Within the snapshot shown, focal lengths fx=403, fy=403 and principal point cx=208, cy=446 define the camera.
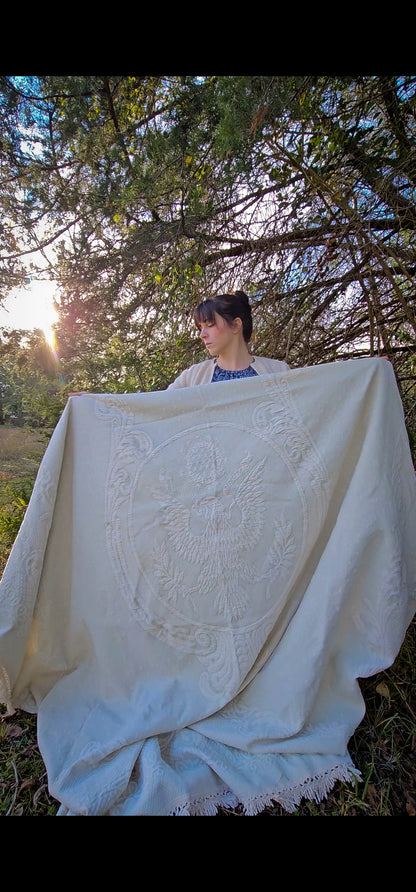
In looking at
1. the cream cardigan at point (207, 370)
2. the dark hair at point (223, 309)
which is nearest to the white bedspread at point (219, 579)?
the cream cardigan at point (207, 370)

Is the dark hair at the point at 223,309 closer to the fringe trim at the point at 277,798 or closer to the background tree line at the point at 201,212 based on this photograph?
the background tree line at the point at 201,212

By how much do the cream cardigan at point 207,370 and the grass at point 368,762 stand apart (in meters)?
1.48

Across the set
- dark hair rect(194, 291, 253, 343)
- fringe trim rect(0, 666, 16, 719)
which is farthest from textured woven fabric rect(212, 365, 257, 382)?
fringe trim rect(0, 666, 16, 719)

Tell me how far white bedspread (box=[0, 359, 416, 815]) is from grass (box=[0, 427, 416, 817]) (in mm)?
92

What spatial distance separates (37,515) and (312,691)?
113 cm

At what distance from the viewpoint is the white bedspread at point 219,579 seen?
4.41 ft

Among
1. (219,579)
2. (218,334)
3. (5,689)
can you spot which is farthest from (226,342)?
(5,689)

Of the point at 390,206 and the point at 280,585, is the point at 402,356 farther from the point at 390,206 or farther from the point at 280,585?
the point at 280,585

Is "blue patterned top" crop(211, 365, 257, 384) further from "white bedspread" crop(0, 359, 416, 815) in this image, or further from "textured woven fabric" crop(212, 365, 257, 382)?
"white bedspread" crop(0, 359, 416, 815)

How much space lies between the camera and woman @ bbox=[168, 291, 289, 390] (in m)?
2.20

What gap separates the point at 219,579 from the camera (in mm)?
1458

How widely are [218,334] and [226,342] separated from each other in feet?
0.21

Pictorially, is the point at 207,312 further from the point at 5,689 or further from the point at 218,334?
the point at 5,689
